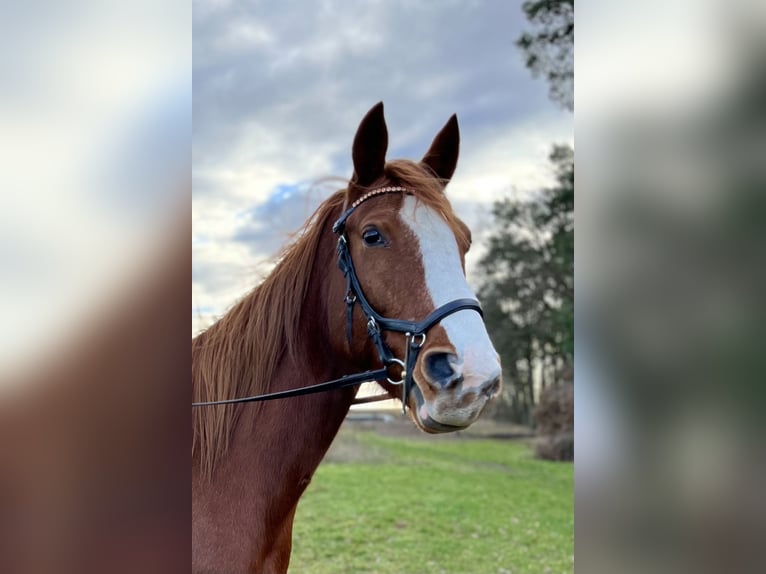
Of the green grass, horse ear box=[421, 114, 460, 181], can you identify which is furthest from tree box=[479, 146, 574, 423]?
horse ear box=[421, 114, 460, 181]

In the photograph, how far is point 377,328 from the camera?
6.09ft

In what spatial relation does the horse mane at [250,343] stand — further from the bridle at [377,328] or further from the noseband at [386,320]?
the noseband at [386,320]

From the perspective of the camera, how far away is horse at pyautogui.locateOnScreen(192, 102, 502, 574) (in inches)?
66.9

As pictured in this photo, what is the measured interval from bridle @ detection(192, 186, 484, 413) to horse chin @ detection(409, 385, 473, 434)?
0.03m

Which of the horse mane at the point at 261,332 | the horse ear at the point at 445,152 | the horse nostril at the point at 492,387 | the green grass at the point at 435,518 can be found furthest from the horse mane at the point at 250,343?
the green grass at the point at 435,518

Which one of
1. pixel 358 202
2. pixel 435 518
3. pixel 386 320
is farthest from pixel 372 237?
pixel 435 518

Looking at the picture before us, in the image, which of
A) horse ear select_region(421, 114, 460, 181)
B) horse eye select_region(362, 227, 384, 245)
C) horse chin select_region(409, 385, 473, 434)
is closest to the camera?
horse chin select_region(409, 385, 473, 434)

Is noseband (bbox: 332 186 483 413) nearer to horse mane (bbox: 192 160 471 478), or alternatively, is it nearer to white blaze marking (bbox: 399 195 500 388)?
white blaze marking (bbox: 399 195 500 388)

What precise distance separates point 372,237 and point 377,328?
31 centimetres

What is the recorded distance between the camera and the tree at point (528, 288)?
36.4 ft

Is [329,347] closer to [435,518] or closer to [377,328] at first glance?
[377,328]
